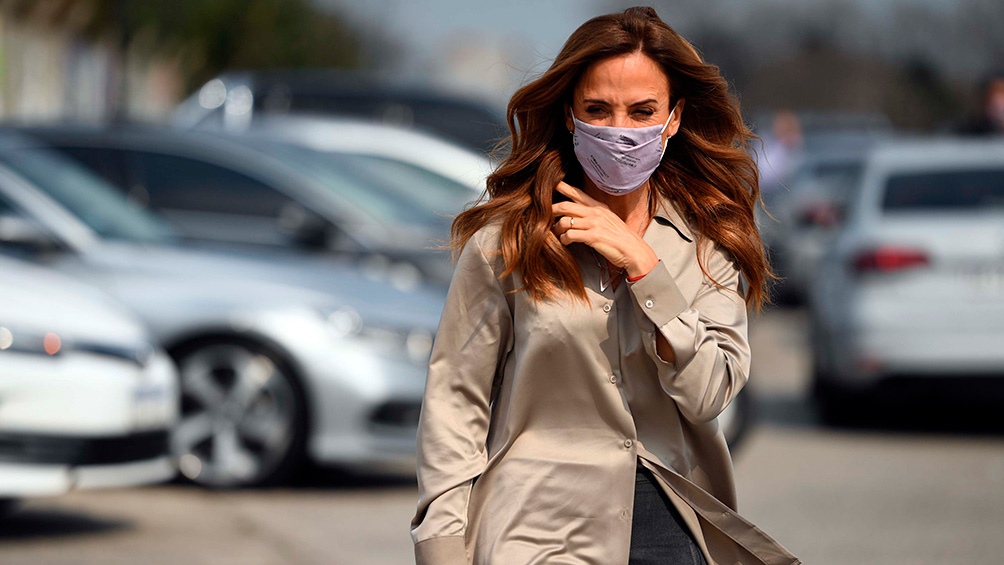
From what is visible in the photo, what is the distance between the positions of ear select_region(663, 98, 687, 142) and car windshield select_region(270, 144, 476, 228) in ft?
19.9

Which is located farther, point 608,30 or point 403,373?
point 403,373

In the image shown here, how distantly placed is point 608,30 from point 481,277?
482mm

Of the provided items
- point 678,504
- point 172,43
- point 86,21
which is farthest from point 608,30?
point 172,43

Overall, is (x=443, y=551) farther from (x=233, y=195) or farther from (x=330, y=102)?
(x=330, y=102)

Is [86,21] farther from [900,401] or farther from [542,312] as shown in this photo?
[542,312]

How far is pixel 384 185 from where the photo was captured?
10641 millimetres

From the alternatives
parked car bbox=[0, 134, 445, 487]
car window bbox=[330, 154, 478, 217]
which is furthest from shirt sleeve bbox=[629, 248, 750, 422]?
car window bbox=[330, 154, 478, 217]

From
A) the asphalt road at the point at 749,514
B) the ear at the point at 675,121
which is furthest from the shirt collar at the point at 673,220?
the asphalt road at the point at 749,514

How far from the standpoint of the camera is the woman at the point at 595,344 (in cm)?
277

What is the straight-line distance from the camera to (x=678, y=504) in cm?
285

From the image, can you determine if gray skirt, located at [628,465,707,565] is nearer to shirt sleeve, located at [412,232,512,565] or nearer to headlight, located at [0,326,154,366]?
shirt sleeve, located at [412,232,512,565]

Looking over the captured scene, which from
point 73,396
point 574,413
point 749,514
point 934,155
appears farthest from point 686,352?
point 934,155

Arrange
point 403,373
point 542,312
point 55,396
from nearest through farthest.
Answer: point 542,312 → point 55,396 → point 403,373

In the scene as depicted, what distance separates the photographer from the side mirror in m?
7.86
